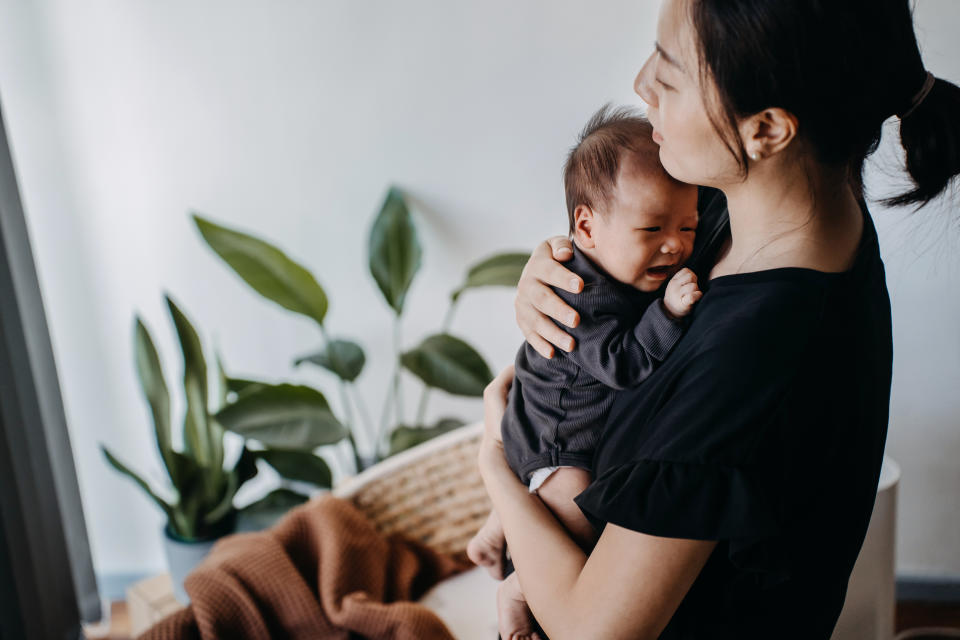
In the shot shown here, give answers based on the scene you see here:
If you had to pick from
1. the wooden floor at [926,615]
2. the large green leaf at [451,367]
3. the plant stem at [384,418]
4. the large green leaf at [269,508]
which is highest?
the large green leaf at [451,367]

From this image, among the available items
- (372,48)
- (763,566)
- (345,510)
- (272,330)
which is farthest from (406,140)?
(763,566)

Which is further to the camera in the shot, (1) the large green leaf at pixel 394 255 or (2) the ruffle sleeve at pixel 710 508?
(1) the large green leaf at pixel 394 255

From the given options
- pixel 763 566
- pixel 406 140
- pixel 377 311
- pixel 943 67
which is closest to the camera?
pixel 763 566

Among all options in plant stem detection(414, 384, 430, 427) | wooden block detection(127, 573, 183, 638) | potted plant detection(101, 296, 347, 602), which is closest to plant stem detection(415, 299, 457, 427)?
plant stem detection(414, 384, 430, 427)

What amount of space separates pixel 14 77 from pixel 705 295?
1.79 m

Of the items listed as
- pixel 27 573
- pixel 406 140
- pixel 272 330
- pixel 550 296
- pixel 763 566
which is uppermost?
pixel 406 140

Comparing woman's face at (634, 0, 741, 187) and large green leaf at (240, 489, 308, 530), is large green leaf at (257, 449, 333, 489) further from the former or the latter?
woman's face at (634, 0, 741, 187)

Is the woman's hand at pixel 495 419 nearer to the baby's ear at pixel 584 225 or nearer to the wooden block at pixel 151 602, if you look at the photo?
the baby's ear at pixel 584 225

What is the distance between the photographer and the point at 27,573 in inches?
69.6

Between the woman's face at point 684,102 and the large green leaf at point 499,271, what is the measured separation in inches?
37.0

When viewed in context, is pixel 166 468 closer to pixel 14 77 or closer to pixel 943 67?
pixel 14 77

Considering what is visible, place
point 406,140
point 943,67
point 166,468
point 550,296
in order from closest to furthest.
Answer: point 550,296
point 943,67
point 166,468
point 406,140

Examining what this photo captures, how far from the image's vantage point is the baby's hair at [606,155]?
0.82m

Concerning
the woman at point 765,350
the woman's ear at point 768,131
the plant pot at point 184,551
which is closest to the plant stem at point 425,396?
the plant pot at point 184,551
